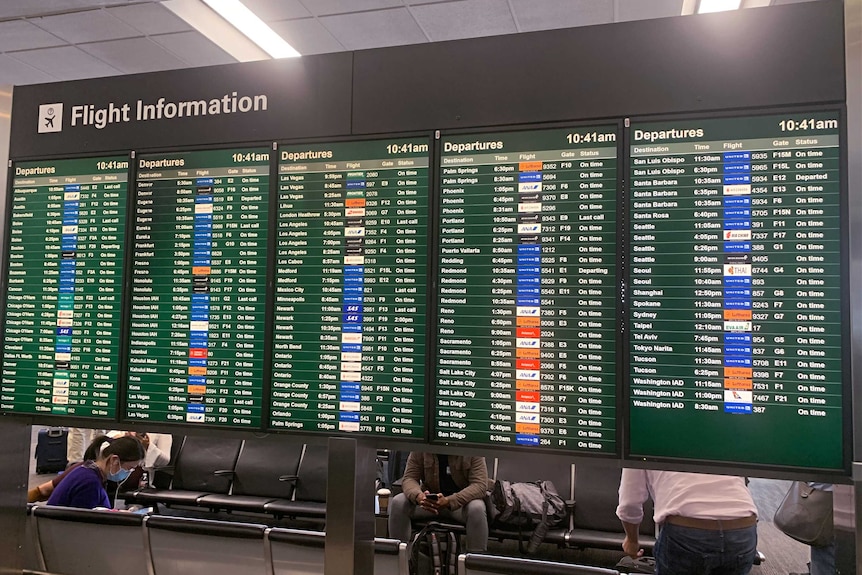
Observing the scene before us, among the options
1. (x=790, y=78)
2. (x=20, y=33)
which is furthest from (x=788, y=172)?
(x=20, y=33)

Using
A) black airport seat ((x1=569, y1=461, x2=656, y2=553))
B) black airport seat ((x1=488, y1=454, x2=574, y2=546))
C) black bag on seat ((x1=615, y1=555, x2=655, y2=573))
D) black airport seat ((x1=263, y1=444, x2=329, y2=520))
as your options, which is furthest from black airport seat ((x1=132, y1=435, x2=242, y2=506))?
black bag on seat ((x1=615, y1=555, x2=655, y2=573))

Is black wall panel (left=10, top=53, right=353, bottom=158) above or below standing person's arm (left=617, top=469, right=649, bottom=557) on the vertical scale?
above

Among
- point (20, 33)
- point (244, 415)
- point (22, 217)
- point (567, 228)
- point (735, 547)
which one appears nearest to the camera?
point (567, 228)

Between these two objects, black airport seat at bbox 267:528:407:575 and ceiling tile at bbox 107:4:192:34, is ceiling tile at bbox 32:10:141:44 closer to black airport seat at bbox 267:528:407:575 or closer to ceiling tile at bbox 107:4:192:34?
ceiling tile at bbox 107:4:192:34

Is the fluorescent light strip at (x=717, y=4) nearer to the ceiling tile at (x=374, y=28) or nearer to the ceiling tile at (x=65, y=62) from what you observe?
the ceiling tile at (x=374, y=28)

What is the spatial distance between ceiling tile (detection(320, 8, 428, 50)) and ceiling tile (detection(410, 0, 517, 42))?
→ 0.36ft

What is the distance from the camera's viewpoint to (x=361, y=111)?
2145 mm

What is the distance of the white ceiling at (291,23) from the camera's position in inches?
187

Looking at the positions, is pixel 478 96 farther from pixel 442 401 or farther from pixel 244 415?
pixel 244 415

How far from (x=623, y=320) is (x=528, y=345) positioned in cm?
30

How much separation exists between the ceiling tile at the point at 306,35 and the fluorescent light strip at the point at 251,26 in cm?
9

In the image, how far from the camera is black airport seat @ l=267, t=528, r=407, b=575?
7.14 ft

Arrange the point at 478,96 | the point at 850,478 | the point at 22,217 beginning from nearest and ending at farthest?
the point at 850,478 → the point at 478,96 → the point at 22,217

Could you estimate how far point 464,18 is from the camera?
496 centimetres
